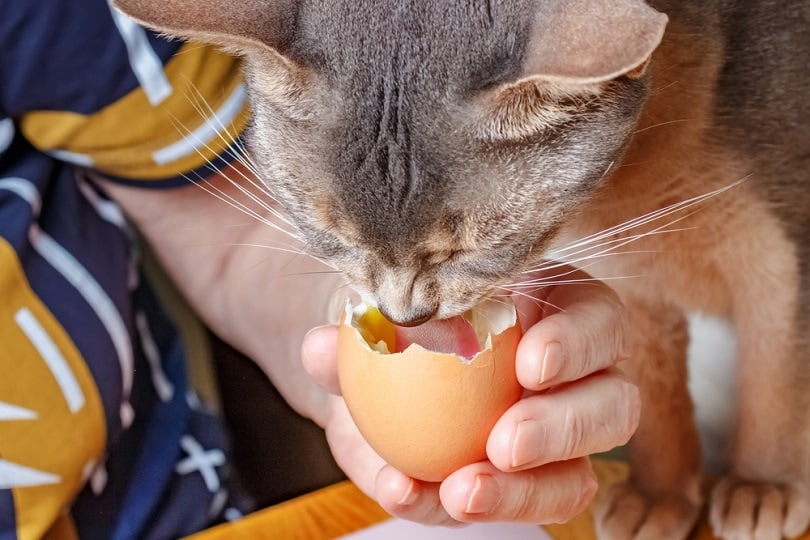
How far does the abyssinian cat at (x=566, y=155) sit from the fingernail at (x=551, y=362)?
0.08m

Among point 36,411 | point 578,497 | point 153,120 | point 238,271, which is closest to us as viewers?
point 578,497

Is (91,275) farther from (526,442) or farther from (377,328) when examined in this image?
(526,442)

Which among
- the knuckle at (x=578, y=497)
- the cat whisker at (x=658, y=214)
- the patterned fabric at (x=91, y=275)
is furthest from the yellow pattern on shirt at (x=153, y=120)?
the knuckle at (x=578, y=497)

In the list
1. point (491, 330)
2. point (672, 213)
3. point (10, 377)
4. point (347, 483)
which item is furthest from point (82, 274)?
point (672, 213)

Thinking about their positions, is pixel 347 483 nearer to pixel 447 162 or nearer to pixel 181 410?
pixel 181 410

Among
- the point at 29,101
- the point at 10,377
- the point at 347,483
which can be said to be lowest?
the point at 347,483

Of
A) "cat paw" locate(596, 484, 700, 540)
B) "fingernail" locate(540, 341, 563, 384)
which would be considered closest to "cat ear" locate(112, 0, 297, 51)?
"fingernail" locate(540, 341, 563, 384)

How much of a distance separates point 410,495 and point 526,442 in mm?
119

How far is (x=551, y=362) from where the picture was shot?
68cm

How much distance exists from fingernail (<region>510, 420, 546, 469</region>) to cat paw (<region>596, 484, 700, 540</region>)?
419 mm

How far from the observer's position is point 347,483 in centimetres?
103

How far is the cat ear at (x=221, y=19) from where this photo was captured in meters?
0.65

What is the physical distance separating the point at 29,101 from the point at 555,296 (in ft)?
1.99

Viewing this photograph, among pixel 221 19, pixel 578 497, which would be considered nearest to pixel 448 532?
pixel 578 497
